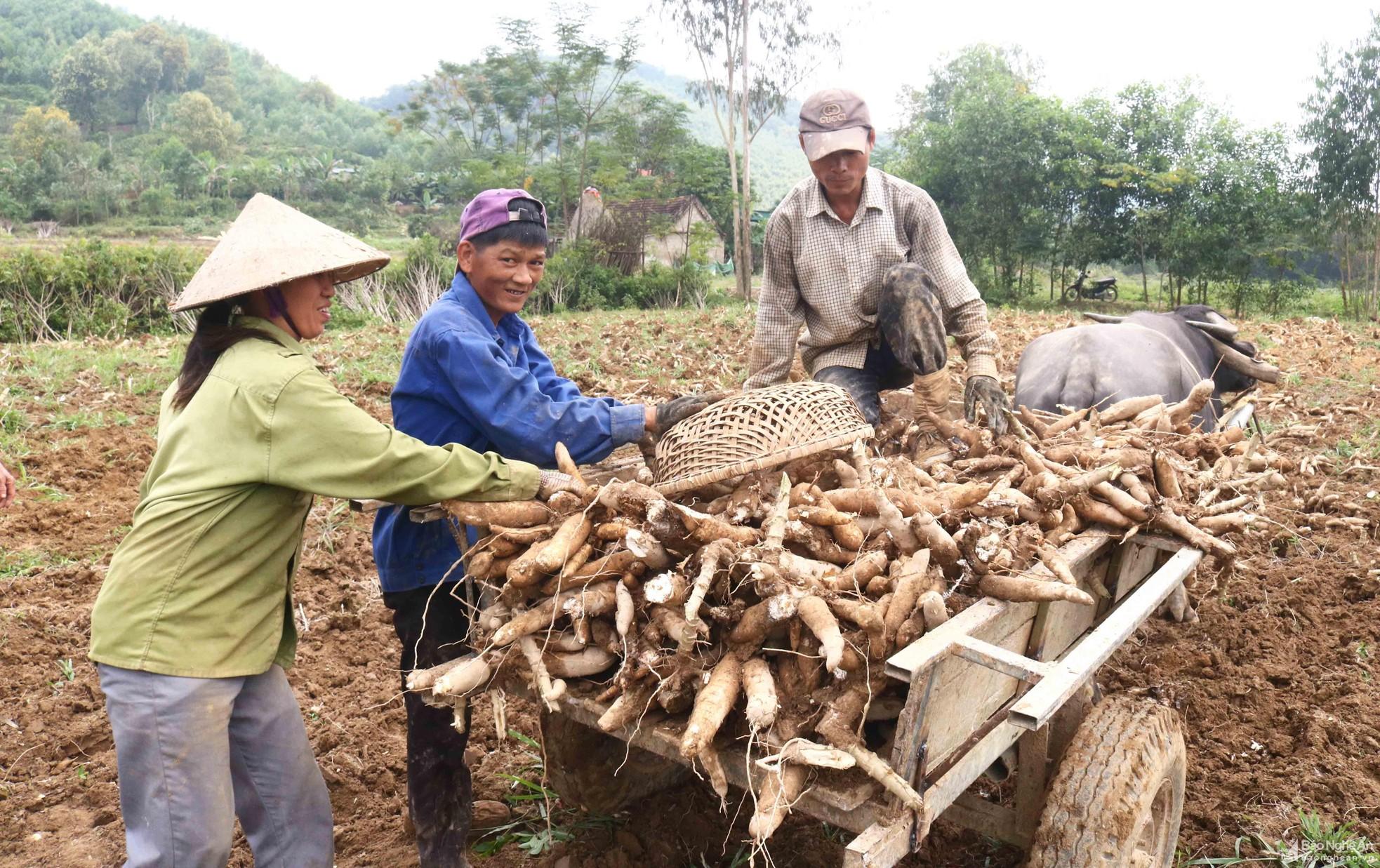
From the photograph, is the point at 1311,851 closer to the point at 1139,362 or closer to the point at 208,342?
the point at 1139,362

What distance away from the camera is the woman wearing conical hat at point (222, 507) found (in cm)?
203

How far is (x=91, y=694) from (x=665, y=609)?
11.2ft

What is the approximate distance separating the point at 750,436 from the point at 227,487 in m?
1.26

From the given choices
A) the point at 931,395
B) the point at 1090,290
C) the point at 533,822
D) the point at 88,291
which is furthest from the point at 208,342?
the point at 1090,290

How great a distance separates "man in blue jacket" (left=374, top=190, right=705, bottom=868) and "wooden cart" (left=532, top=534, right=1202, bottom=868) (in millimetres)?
382

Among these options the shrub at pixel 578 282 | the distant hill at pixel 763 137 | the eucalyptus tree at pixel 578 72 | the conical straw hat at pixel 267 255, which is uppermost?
the distant hill at pixel 763 137

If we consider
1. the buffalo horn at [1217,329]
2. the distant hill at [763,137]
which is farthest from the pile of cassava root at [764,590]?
the distant hill at [763,137]

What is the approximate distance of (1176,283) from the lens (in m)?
25.3

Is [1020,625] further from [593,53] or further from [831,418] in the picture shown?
[593,53]

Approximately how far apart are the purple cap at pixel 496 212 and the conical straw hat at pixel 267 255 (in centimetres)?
37

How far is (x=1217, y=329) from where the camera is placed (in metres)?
5.34

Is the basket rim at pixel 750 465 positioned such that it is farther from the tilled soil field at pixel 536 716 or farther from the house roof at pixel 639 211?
the house roof at pixel 639 211

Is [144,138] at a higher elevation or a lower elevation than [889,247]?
higher

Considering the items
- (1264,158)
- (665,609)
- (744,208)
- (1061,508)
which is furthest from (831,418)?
(744,208)
